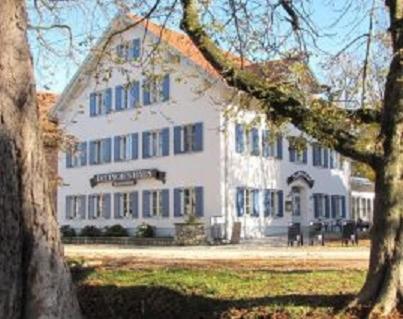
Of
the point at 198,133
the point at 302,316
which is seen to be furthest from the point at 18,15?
the point at 198,133

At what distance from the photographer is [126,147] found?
4631 cm

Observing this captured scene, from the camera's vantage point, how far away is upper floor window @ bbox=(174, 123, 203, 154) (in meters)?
41.8

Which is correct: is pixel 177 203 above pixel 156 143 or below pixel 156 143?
below

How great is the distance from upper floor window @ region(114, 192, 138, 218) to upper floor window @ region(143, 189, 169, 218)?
2.88 feet

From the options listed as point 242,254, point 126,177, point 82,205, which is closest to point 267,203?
point 126,177

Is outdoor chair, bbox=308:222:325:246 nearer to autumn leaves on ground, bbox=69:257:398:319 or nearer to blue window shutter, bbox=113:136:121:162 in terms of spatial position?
blue window shutter, bbox=113:136:121:162

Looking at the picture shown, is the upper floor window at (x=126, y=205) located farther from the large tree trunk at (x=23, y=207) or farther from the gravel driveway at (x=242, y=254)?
the large tree trunk at (x=23, y=207)

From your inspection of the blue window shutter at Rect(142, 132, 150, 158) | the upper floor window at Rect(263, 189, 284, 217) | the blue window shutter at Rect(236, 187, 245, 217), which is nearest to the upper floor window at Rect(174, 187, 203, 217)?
the blue window shutter at Rect(236, 187, 245, 217)

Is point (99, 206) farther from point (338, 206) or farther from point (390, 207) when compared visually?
point (390, 207)

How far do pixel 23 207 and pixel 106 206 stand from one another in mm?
40004

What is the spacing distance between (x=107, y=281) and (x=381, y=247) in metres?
6.78

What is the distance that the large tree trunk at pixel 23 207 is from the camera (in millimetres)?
7328

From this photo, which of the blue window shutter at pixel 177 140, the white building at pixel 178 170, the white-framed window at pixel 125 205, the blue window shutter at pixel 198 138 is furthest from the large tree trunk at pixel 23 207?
the white-framed window at pixel 125 205

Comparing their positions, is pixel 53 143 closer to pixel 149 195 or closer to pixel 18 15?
pixel 18 15
